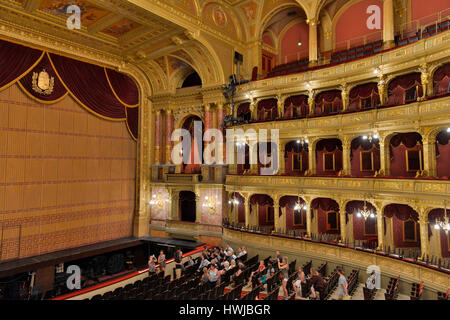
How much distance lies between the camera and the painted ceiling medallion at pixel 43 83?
48.9ft

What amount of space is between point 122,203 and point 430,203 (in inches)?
637

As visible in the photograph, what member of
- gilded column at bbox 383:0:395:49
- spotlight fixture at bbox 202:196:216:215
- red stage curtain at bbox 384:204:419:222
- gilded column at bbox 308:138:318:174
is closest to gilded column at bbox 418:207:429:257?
red stage curtain at bbox 384:204:419:222

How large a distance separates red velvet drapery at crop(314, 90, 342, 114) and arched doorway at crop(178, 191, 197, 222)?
30.7ft

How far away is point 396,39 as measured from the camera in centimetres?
1519

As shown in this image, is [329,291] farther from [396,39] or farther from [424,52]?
[396,39]

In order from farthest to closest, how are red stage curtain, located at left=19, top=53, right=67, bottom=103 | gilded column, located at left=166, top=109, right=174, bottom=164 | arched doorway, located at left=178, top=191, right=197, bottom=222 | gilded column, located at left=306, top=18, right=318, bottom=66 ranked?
gilded column, located at left=166, top=109, right=174, bottom=164 → arched doorway, located at left=178, top=191, right=197, bottom=222 → gilded column, located at left=306, top=18, right=318, bottom=66 → red stage curtain, located at left=19, top=53, right=67, bottom=103

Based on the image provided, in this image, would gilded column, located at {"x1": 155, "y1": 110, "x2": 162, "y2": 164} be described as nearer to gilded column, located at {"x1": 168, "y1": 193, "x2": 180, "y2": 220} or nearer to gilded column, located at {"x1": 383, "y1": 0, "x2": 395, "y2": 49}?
gilded column, located at {"x1": 168, "y1": 193, "x2": 180, "y2": 220}

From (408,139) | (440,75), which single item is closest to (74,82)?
(408,139)

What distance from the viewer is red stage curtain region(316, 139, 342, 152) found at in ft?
49.2

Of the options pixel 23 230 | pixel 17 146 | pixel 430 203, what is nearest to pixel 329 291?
pixel 430 203

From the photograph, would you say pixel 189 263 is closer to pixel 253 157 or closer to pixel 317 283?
pixel 317 283

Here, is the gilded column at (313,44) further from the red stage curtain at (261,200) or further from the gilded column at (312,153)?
the red stage curtain at (261,200)

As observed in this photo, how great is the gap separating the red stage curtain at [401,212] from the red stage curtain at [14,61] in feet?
57.9

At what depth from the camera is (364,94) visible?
1410 centimetres
